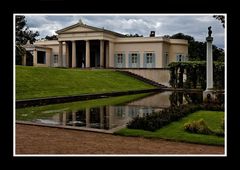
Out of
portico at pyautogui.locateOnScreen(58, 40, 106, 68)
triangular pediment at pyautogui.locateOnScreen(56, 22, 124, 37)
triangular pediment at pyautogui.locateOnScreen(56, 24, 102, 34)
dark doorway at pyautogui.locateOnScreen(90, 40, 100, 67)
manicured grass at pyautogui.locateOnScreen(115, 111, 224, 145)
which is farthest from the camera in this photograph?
dark doorway at pyautogui.locateOnScreen(90, 40, 100, 67)

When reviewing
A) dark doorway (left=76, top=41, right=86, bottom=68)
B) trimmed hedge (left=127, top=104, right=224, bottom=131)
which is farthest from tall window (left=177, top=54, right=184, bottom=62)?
trimmed hedge (left=127, top=104, right=224, bottom=131)

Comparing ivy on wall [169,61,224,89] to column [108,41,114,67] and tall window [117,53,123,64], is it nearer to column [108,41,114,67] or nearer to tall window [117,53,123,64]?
tall window [117,53,123,64]

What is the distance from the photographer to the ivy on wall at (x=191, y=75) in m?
31.0

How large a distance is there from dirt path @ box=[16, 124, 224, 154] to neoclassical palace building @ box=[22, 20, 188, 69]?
3246cm

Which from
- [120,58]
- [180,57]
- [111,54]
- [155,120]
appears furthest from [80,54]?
[155,120]

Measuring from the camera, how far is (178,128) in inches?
352

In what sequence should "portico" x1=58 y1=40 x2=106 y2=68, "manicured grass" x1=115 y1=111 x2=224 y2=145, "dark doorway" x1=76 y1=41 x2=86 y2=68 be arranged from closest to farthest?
"manicured grass" x1=115 y1=111 x2=224 y2=145, "portico" x1=58 y1=40 x2=106 y2=68, "dark doorway" x1=76 y1=41 x2=86 y2=68

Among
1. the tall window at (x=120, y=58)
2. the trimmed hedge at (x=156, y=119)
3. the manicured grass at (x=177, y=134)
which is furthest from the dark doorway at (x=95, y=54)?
the manicured grass at (x=177, y=134)

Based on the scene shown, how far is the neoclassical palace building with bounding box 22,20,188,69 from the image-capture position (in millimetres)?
40312

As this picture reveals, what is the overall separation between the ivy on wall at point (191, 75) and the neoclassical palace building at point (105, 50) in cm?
639

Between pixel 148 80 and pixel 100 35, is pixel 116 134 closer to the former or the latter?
pixel 148 80

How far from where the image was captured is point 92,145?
22.8ft

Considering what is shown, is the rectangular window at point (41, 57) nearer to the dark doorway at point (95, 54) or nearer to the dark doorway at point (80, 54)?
the dark doorway at point (80, 54)

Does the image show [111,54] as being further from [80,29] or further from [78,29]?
[78,29]
